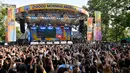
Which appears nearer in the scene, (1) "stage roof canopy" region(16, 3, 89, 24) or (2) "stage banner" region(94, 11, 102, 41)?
(2) "stage banner" region(94, 11, 102, 41)

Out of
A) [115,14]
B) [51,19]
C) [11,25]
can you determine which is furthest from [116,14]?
[11,25]

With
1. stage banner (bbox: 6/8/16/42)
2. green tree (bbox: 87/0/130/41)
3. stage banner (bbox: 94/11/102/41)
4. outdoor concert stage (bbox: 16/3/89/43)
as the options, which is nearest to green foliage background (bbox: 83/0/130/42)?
green tree (bbox: 87/0/130/41)

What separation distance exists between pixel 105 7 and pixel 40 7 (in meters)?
23.9

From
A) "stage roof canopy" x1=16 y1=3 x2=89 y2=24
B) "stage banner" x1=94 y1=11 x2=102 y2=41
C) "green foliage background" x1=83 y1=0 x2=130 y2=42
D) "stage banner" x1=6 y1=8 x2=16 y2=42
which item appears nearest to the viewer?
"stage banner" x1=6 y1=8 x2=16 y2=42

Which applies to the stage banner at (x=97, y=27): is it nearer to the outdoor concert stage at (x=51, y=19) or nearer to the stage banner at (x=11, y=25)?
the outdoor concert stage at (x=51, y=19)

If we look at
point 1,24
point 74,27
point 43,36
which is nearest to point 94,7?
point 74,27

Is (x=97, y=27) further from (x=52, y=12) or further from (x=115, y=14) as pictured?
(x=115, y=14)

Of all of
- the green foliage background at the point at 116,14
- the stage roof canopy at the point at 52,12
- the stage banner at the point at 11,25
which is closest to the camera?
the stage banner at the point at 11,25

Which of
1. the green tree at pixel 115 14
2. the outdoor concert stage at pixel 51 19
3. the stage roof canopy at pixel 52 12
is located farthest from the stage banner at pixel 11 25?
the green tree at pixel 115 14

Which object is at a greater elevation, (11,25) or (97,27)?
(11,25)

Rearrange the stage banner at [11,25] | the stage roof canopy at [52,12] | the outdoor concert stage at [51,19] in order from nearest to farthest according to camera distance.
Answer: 1. the stage banner at [11,25]
2. the stage roof canopy at [52,12]
3. the outdoor concert stage at [51,19]

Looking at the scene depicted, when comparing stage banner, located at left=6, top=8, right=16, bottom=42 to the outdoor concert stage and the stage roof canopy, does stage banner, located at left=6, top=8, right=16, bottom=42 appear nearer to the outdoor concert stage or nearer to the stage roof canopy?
the stage roof canopy

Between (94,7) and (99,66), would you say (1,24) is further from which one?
(99,66)

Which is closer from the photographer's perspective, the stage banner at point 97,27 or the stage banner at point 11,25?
the stage banner at point 11,25
